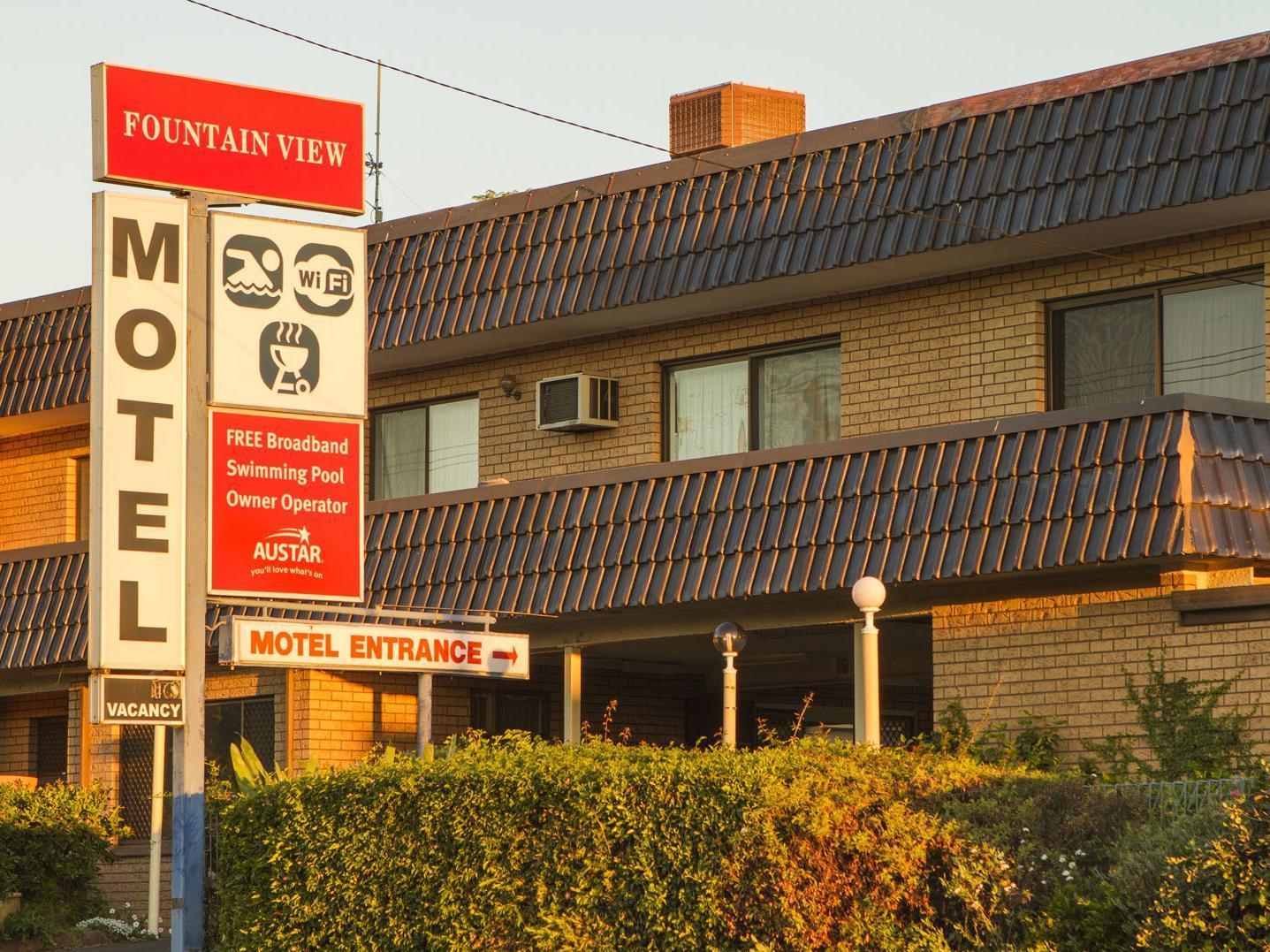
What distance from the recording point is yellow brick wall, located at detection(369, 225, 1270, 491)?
1842 cm

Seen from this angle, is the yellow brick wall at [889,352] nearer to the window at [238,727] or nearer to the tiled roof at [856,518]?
the tiled roof at [856,518]

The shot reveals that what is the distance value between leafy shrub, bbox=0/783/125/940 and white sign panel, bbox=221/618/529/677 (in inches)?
285

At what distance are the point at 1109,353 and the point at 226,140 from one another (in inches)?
314

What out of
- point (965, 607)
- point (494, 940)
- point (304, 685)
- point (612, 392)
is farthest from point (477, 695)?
point (494, 940)

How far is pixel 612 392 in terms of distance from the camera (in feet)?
71.3

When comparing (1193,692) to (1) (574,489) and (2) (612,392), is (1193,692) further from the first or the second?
(2) (612,392)

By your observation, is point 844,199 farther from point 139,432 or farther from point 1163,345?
point 139,432

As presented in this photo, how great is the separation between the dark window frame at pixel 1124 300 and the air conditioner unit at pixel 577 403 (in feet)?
15.7

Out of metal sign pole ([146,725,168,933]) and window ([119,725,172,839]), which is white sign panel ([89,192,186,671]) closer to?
metal sign pole ([146,725,168,933])

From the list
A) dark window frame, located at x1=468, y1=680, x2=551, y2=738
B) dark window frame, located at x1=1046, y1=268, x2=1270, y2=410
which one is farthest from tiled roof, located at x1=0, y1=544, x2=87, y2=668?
dark window frame, located at x1=1046, y1=268, x2=1270, y2=410

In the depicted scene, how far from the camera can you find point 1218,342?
701 inches

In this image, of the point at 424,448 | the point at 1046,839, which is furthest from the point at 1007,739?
the point at 424,448

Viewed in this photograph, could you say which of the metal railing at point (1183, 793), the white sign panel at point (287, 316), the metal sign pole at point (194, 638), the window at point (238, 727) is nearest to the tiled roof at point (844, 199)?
the window at point (238, 727)

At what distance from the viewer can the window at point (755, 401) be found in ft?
66.8
